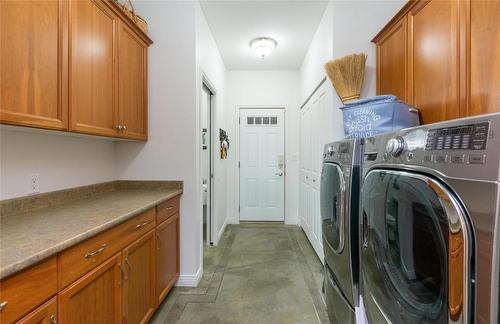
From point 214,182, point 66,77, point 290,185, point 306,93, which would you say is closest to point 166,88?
point 66,77

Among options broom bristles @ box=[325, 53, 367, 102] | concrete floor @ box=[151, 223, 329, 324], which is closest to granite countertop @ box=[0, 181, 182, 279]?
concrete floor @ box=[151, 223, 329, 324]

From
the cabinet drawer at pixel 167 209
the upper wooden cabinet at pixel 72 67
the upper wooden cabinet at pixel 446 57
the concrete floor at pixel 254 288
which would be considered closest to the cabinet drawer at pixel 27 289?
the upper wooden cabinet at pixel 72 67

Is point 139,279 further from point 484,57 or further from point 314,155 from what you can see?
point 314,155

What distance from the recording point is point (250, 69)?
4.44 meters

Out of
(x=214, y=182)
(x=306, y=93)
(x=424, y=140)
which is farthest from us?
(x=306, y=93)

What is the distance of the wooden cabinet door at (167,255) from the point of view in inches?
76.9

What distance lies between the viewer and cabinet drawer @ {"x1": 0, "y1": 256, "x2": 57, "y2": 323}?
0.78 m

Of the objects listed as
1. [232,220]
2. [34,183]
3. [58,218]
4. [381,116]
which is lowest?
[232,220]

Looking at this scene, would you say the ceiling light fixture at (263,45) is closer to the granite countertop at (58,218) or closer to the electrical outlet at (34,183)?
the granite countertop at (58,218)

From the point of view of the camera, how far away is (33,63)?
3.98 feet

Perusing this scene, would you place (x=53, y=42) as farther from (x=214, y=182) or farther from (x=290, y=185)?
(x=290, y=185)

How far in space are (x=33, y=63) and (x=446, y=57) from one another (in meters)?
2.12

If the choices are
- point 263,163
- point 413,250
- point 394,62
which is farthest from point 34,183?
point 263,163

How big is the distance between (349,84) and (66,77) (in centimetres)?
201
